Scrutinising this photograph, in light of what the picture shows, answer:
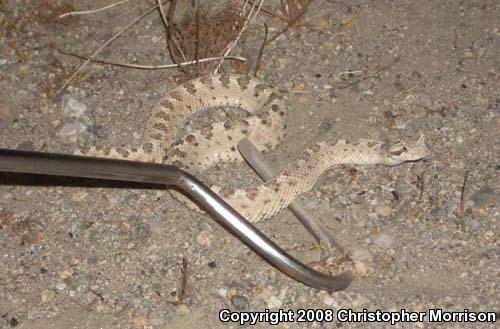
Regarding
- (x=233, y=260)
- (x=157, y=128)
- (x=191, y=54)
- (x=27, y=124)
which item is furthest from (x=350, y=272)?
(x=27, y=124)

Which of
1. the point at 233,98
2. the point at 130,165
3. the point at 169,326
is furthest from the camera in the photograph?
the point at 233,98

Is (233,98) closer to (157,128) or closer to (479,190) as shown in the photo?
(157,128)

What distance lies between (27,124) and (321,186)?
313 centimetres

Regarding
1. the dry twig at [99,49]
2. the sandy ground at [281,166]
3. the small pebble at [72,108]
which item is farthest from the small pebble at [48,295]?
the dry twig at [99,49]

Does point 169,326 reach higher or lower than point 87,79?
lower

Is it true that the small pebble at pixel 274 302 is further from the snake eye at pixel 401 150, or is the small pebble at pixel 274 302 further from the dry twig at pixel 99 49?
the dry twig at pixel 99 49

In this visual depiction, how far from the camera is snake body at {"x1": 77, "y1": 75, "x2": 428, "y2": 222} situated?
5387 millimetres

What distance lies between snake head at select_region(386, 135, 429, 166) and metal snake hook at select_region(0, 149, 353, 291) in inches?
50.9

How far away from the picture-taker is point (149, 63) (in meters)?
6.95

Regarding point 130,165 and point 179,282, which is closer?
point 130,165

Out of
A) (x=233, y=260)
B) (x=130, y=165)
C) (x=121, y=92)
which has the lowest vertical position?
(x=130, y=165)

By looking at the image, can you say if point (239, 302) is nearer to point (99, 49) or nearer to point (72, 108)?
point (72, 108)

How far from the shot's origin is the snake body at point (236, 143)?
539 cm

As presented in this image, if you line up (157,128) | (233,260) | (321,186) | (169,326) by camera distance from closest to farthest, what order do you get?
(169,326)
(233,260)
(321,186)
(157,128)
